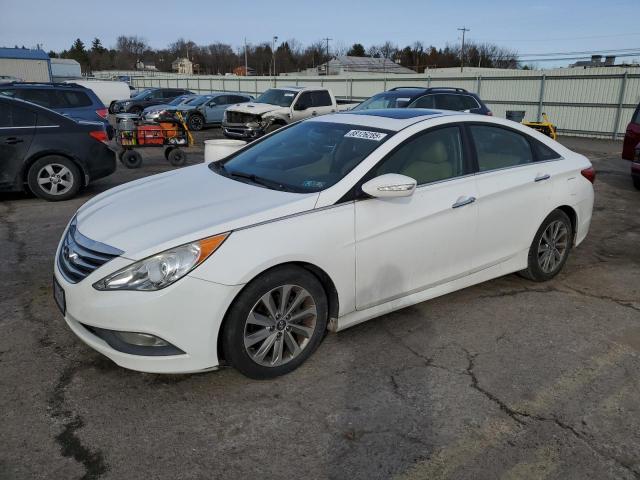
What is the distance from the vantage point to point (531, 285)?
4895mm

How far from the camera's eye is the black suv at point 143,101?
26.0 meters

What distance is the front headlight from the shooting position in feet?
9.23

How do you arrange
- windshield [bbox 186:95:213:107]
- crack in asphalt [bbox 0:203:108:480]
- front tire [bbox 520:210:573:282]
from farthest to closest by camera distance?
windshield [bbox 186:95:213:107]
front tire [bbox 520:210:573:282]
crack in asphalt [bbox 0:203:108:480]

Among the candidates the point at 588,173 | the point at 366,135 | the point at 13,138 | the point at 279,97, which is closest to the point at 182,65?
the point at 279,97

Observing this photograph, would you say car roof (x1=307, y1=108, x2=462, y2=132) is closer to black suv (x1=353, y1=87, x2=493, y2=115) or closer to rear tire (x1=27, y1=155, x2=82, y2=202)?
rear tire (x1=27, y1=155, x2=82, y2=202)

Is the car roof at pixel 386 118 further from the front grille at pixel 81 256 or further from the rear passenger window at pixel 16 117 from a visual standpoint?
the rear passenger window at pixel 16 117

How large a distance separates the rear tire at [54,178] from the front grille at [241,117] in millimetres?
8412

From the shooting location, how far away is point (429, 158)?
391 cm

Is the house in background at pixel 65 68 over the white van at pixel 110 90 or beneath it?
over

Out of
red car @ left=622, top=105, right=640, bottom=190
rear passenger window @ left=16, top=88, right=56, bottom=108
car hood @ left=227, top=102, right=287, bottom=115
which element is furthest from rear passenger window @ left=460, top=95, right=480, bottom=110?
rear passenger window @ left=16, top=88, right=56, bottom=108

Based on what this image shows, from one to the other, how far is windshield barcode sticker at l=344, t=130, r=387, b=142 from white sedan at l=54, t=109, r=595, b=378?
Result: 2cm

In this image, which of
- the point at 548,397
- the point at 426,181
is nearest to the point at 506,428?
the point at 548,397

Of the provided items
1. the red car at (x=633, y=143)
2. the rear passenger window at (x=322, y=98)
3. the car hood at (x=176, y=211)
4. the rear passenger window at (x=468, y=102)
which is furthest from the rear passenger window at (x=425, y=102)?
the car hood at (x=176, y=211)

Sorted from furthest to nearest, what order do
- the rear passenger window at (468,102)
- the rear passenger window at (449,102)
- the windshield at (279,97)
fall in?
1. the windshield at (279,97)
2. the rear passenger window at (468,102)
3. the rear passenger window at (449,102)
